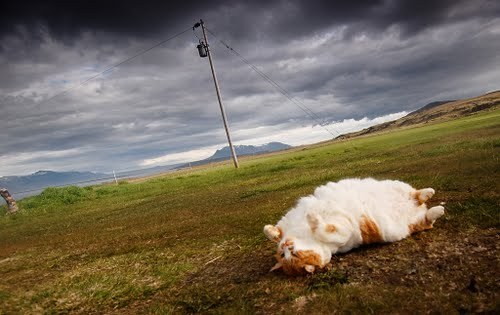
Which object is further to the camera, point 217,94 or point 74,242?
point 217,94

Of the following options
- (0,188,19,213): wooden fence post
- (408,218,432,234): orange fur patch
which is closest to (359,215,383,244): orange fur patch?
(408,218,432,234): orange fur patch

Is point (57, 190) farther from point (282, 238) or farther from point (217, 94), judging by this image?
point (282, 238)

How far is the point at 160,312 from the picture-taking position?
4.48m

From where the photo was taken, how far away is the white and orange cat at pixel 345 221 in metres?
4.44

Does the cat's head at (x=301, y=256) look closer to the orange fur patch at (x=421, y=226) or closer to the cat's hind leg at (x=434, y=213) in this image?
the orange fur patch at (x=421, y=226)

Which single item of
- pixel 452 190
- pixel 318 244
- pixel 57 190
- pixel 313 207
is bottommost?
pixel 452 190

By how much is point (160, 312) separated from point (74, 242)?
795 centimetres

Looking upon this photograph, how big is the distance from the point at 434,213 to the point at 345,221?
5.27 feet

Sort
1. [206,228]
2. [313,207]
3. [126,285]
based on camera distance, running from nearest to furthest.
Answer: [313,207]
[126,285]
[206,228]

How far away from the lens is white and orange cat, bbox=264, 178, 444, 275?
14.6ft

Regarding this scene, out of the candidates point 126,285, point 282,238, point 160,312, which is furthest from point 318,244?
point 126,285

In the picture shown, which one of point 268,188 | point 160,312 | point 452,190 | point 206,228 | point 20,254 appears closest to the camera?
point 160,312

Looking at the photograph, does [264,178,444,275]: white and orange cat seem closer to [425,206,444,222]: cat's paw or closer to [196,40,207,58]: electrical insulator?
[425,206,444,222]: cat's paw

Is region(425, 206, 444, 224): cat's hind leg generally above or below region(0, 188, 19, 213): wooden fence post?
below
